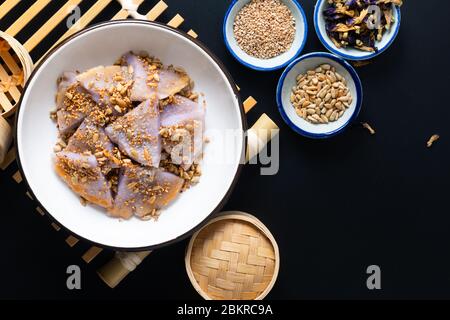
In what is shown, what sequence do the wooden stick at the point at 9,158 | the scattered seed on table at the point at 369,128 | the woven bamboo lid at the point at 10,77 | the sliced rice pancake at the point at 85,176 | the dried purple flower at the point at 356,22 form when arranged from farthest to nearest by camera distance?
the scattered seed on table at the point at 369,128 → the dried purple flower at the point at 356,22 → the wooden stick at the point at 9,158 → the woven bamboo lid at the point at 10,77 → the sliced rice pancake at the point at 85,176

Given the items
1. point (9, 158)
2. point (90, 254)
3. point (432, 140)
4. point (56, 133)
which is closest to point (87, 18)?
point (56, 133)

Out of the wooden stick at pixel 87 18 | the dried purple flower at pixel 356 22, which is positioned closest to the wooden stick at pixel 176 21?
the wooden stick at pixel 87 18

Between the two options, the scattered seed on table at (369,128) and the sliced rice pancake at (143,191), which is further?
the scattered seed on table at (369,128)

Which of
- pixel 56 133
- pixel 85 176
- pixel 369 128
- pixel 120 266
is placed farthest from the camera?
pixel 369 128

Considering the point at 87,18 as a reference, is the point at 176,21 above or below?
below

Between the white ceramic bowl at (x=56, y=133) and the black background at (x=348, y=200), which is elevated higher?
the white ceramic bowl at (x=56, y=133)

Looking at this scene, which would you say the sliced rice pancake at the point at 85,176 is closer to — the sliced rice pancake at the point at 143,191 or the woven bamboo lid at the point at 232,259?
the sliced rice pancake at the point at 143,191

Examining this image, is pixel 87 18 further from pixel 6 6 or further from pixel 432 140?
pixel 432 140
